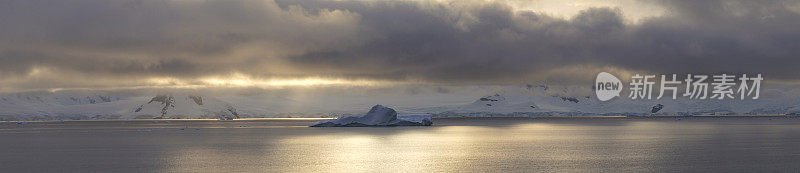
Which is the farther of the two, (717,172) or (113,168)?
(113,168)

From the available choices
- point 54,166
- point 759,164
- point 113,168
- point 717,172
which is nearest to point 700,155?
point 759,164

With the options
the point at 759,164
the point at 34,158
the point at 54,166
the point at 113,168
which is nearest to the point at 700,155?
the point at 759,164

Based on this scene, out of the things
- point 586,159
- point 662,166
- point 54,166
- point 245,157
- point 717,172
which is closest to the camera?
point 717,172

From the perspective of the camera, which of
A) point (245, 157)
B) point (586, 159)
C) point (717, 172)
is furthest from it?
point (245, 157)

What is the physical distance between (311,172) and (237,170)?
5.66m

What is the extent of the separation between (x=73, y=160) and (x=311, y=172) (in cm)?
2656

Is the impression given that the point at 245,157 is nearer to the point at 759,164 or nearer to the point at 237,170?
the point at 237,170

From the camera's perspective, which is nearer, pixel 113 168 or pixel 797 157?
pixel 113 168

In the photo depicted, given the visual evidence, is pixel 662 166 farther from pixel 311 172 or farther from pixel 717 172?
pixel 311 172

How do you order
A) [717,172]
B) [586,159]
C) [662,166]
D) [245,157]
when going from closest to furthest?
[717,172] → [662,166] → [586,159] → [245,157]

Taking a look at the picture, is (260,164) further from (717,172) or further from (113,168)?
(717,172)

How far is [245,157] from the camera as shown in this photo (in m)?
67.6

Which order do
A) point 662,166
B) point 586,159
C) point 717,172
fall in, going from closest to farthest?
1. point 717,172
2. point 662,166
3. point 586,159

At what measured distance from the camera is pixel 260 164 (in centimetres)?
5853
